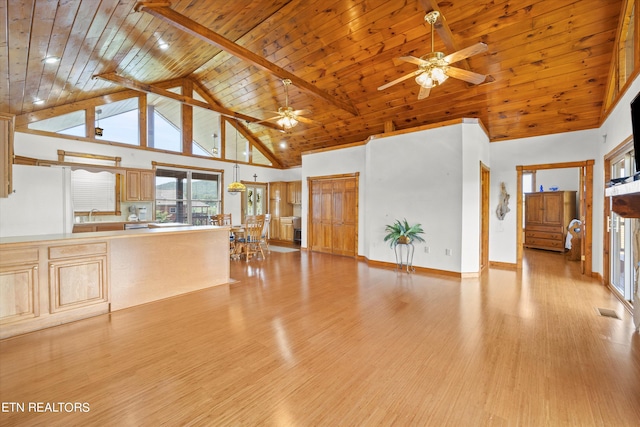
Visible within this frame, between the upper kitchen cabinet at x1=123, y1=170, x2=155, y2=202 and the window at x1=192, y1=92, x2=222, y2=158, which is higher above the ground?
the window at x1=192, y1=92, x2=222, y2=158

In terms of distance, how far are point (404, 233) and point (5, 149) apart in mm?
5560

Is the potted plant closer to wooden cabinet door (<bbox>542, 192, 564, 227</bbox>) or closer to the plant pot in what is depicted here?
the plant pot

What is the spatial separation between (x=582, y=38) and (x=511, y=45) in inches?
32.8

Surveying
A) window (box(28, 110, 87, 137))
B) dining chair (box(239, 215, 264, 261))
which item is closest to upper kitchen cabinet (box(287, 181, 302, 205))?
dining chair (box(239, 215, 264, 261))

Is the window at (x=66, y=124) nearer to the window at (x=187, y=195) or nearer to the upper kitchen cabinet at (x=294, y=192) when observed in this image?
the window at (x=187, y=195)

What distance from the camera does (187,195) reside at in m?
8.02

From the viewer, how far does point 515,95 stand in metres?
4.91

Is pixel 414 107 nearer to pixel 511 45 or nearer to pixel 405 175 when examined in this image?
pixel 405 175

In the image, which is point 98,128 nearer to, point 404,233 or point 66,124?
point 66,124

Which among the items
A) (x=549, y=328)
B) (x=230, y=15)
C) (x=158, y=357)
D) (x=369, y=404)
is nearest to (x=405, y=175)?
(x=549, y=328)

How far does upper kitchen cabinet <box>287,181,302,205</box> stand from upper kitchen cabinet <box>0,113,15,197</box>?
713 centimetres

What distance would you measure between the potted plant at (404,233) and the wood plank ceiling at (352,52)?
7.96 feet

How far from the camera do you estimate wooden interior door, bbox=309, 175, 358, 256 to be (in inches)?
280

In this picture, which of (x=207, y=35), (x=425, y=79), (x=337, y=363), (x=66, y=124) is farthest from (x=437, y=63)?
(x=66, y=124)
